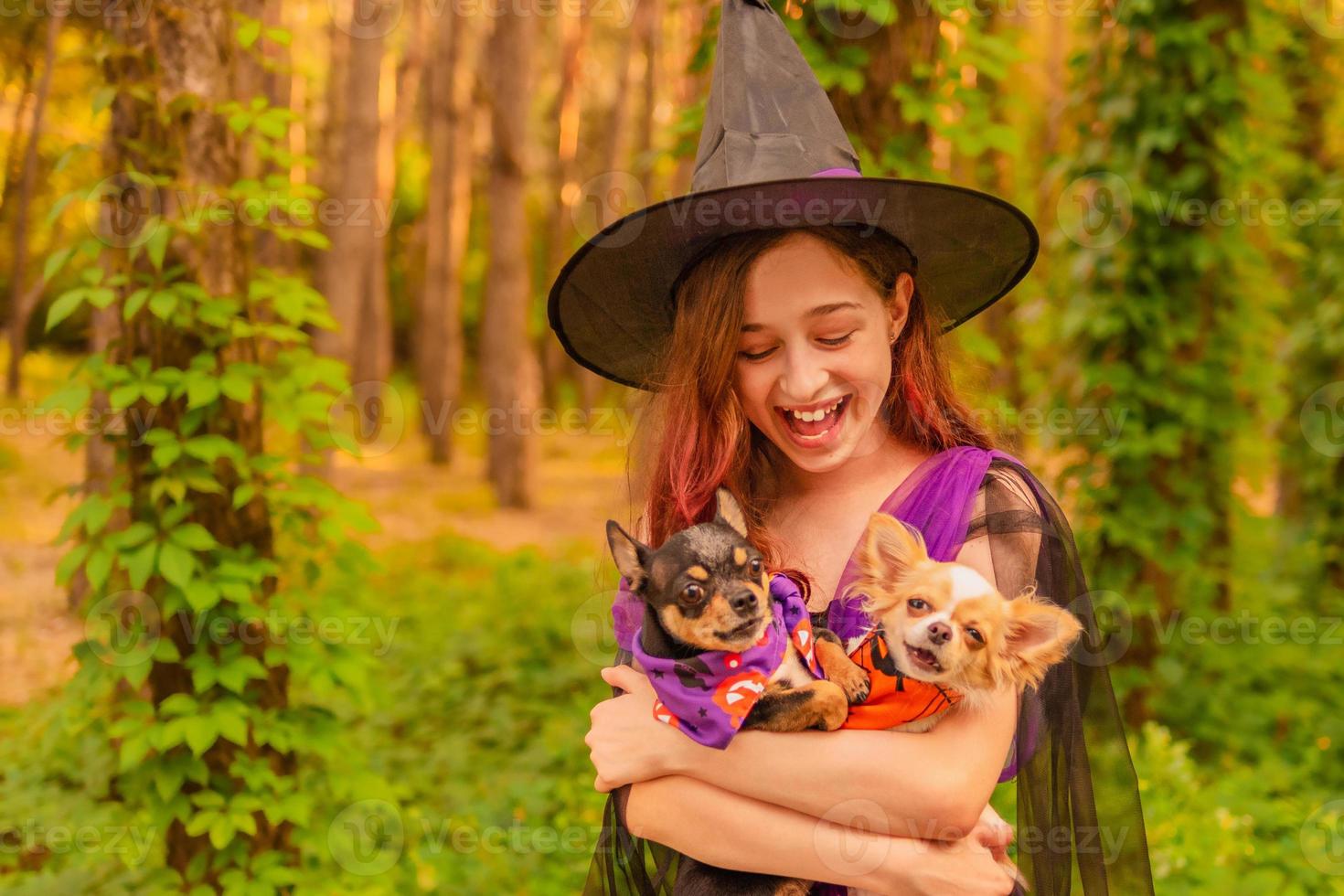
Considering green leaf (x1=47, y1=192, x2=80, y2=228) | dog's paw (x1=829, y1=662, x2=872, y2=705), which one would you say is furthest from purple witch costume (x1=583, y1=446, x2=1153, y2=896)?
green leaf (x1=47, y1=192, x2=80, y2=228)

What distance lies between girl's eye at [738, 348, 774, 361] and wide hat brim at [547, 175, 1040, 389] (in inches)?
10.1

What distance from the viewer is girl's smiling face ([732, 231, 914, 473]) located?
6.77 feet

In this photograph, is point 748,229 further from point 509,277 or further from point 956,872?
point 509,277

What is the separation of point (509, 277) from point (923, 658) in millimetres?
12697

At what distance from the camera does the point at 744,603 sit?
1.82 metres

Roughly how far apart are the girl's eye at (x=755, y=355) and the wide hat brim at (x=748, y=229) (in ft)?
0.84

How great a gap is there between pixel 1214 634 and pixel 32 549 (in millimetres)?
11287

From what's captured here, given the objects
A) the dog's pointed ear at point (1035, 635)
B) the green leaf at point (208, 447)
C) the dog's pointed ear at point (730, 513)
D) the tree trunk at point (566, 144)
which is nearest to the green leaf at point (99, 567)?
the green leaf at point (208, 447)

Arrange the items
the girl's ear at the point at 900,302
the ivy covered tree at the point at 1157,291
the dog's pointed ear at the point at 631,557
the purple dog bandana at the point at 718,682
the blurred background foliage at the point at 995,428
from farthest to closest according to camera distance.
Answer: the ivy covered tree at the point at 1157,291
the blurred background foliage at the point at 995,428
the girl's ear at the point at 900,302
the dog's pointed ear at the point at 631,557
the purple dog bandana at the point at 718,682

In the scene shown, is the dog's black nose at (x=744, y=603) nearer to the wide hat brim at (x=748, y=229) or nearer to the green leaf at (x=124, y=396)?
the wide hat brim at (x=748, y=229)

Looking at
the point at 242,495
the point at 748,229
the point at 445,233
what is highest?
the point at 445,233

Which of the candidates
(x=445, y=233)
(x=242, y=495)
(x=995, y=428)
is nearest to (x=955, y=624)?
(x=995, y=428)

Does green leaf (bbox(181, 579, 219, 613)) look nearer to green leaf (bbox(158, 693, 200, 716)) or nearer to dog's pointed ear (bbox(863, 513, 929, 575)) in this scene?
green leaf (bbox(158, 693, 200, 716))

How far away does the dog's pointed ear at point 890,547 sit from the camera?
1848 millimetres
